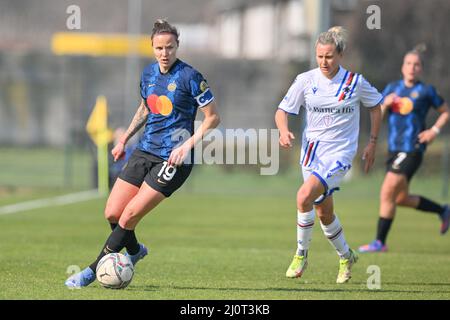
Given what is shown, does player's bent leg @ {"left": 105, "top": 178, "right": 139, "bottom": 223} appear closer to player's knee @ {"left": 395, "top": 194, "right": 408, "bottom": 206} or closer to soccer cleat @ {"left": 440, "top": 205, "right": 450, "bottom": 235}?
player's knee @ {"left": 395, "top": 194, "right": 408, "bottom": 206}

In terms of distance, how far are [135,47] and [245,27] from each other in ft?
64.1

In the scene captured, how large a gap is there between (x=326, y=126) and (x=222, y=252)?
12.2 ft

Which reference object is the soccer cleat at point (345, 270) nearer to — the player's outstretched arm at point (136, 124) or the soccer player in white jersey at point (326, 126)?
the soccer player in white jersey at point (326, 126)

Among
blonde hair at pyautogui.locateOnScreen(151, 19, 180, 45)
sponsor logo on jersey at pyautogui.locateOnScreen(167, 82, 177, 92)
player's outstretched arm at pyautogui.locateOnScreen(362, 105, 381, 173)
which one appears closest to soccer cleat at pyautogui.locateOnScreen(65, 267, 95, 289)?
sponsor logo on jersey at pyautogui.locateOnScreen(167, 82, 177, 92)

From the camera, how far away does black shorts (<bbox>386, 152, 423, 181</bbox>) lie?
12680mm

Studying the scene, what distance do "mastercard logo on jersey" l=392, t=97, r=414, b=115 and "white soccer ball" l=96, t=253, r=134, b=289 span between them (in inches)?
224

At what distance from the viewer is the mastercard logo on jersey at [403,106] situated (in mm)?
12680

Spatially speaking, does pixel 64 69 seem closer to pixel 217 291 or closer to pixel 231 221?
pixel 231 221

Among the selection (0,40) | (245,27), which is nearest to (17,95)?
(0,40)

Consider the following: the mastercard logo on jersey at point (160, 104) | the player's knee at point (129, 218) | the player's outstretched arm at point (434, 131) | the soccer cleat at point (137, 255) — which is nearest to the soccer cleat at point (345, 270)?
the soccer cleat at point (137, 255)

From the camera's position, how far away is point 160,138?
8375 mm

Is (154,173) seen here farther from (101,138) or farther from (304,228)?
(101,138)

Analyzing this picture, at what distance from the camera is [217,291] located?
27.2 feet

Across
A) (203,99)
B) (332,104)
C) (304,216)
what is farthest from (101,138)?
(203,99)
